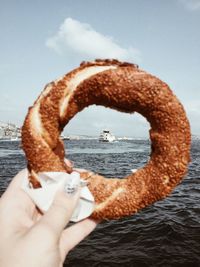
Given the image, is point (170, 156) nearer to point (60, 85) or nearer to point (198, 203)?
point (60, 85)

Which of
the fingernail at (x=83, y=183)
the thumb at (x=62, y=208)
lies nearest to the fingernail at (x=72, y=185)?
the thumb at (x=62, y=208)

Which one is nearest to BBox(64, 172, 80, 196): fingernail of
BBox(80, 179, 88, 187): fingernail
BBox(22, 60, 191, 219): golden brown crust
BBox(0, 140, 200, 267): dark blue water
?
BBox(80, 179, 88, 187): fingernail

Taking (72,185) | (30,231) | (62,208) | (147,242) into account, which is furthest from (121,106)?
(147,242)

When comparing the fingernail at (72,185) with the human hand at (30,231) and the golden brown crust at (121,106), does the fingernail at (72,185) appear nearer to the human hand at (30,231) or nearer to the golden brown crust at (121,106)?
the human hand at (30,231)

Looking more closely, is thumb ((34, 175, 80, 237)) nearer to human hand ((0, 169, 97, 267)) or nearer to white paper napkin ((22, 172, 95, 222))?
human hand ((0, 169, 97, 267))

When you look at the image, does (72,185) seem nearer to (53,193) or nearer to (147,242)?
(53,193)

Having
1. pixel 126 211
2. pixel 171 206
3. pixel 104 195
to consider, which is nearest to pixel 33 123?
pixel 104 195
